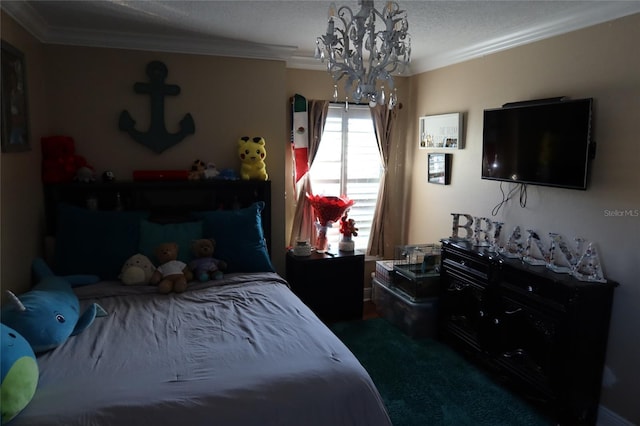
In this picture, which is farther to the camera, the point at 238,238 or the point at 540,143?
the point at 238,238

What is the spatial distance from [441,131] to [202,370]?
2.97 metres

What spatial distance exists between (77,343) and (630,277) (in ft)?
9.50

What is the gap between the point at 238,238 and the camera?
316 centimetres

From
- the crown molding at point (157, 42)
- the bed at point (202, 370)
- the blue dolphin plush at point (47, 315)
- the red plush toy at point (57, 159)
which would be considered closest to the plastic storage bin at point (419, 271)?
the bed at point (202, 370)

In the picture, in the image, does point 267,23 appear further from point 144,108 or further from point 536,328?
point 536,328

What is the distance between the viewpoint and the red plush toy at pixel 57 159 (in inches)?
119

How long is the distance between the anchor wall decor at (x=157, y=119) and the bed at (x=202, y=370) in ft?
4.45

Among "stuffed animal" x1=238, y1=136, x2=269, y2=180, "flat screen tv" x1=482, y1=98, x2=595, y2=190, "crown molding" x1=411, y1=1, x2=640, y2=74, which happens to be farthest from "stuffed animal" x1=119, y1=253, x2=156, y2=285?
"crown molding" x1=411, y1=1, x2=640, y2=74

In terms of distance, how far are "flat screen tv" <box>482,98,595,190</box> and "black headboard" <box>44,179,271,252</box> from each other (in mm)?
1807

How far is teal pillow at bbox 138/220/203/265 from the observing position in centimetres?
298

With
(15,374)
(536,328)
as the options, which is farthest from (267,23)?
(536,328)

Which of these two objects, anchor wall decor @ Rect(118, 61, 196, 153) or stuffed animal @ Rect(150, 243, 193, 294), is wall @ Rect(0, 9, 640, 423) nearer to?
anchor wall decor @ Rect(118, 61, 196, 153)

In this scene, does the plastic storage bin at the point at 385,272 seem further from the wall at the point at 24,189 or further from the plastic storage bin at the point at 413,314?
the wall at the point at 24,189

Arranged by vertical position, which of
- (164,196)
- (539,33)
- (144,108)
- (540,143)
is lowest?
(164,196)
